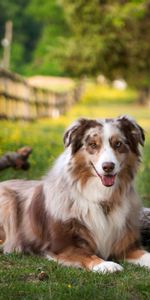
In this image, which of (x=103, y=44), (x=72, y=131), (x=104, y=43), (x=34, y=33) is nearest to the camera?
(x=72, y=131)

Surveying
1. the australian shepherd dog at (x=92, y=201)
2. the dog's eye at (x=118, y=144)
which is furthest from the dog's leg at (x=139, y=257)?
the dog's eye at (x=118, y=144)

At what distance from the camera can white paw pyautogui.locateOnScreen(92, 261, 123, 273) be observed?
6438 mm

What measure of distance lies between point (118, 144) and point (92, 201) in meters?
0.63

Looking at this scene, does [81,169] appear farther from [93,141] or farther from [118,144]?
[118,144]

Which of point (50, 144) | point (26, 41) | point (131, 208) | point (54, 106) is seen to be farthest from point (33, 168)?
point (26, 41)

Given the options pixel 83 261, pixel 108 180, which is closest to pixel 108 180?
pixel 108 180

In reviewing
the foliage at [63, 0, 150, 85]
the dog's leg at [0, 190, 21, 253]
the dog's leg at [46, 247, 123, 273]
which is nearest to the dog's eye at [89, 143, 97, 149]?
the dog's leg at [46, 247, 123, 273]

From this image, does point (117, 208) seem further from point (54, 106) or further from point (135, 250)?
point (54, 106)

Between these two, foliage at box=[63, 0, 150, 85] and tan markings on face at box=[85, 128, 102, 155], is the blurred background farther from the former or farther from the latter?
tan markings on face at box=[85, 128, 102, 155]

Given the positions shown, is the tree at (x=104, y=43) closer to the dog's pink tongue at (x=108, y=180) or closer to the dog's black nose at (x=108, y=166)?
the dog's pink tongue at (x=108, y=180)

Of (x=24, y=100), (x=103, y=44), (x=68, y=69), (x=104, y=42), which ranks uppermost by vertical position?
(x=104, y=42)

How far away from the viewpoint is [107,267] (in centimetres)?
648

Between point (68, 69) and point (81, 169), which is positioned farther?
point (68, 69)

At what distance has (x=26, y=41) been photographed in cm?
9150
